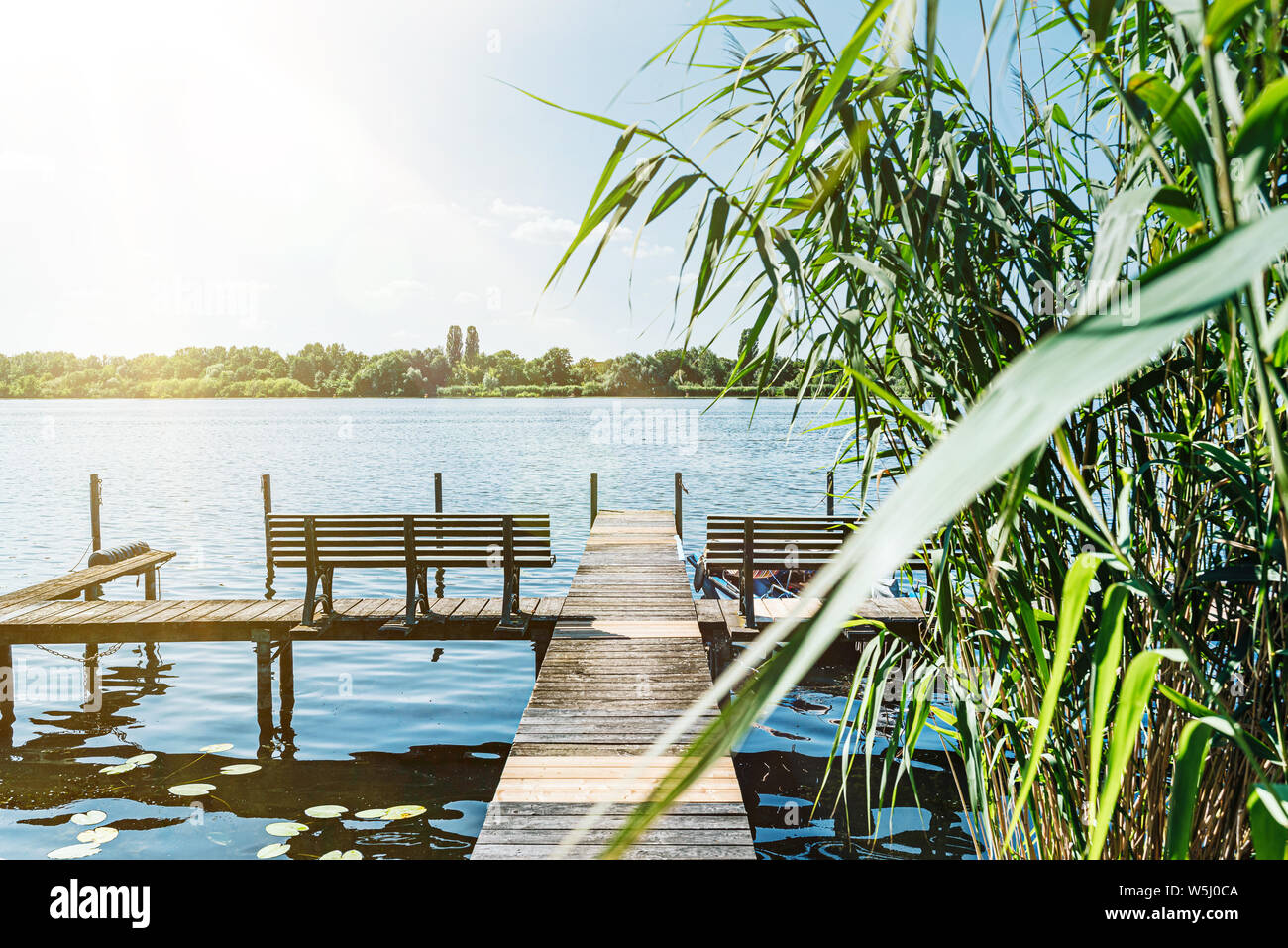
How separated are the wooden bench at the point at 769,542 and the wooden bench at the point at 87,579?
827 cm

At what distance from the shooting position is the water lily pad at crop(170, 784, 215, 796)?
746 cm

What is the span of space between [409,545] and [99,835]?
3606 millimetres

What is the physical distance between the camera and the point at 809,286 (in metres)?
1.84

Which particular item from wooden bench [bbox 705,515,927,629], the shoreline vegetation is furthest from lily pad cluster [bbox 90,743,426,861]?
the shoreline vegetation

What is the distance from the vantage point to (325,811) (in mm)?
7086

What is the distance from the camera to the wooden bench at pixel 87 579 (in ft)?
31.4

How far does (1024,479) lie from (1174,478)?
1228 mm

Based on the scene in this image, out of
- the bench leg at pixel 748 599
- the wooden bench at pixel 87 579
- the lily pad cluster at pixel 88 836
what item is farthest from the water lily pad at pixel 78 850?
the bench leg at pixel 748 599

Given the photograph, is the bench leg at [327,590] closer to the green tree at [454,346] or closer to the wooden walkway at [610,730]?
the wooden walkway at [610,730]

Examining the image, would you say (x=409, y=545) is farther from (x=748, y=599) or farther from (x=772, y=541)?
(x=772, y=541)

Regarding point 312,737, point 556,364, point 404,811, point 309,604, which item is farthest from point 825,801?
point 556,364

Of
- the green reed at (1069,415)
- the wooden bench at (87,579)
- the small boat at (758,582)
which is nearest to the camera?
the green reed at (1069,415)
